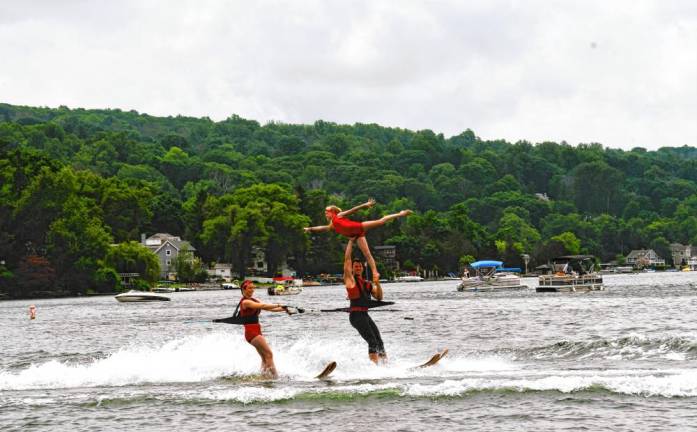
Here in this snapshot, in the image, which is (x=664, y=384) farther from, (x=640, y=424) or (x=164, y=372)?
(x=164, y=372)

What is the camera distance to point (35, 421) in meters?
21.8

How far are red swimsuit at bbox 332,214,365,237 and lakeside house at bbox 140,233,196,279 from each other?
15412 centimetres

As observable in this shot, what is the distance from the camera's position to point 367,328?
85.8 feet

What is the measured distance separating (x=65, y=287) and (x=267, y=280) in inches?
2101

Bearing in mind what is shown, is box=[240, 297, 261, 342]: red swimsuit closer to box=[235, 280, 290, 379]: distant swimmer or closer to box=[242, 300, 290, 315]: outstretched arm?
box=[235, 280, 290, 379]: distant swimmer

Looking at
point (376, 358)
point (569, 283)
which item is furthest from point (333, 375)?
point (569, 283)

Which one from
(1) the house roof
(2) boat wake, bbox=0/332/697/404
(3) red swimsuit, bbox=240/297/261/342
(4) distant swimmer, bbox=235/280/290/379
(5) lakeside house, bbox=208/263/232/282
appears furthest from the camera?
(5) lakeside house, bbox=208/263/232/282

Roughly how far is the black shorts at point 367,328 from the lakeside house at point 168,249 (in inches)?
5998

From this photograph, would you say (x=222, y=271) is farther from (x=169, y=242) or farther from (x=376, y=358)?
(x=376, y=358)

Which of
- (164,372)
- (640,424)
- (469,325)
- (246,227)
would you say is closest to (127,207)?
(246,227)

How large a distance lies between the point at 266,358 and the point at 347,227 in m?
3.92

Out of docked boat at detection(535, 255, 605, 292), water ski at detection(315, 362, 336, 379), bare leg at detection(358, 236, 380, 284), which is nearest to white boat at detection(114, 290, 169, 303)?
docked boat at detection(535, 255, 605, 292)

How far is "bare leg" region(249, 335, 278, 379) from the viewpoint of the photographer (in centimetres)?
2561

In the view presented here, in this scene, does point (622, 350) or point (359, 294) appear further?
point (622, 350)
